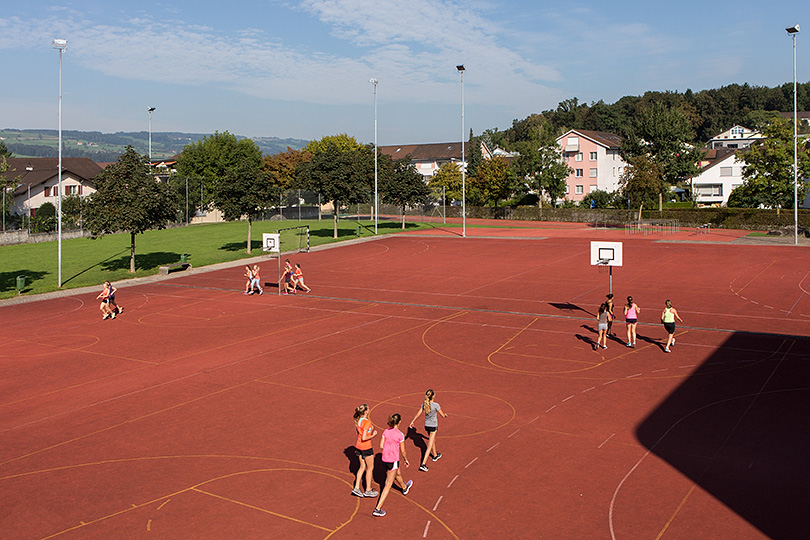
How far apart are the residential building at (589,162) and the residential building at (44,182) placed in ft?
224

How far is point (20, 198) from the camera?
274 ft

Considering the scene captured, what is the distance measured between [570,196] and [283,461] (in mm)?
97987

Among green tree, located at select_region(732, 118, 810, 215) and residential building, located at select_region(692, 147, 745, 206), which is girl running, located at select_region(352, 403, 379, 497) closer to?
green tree, located at select_region(732, 118, 810, 215)

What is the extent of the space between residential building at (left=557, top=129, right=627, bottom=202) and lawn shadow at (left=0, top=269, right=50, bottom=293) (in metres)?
77.4

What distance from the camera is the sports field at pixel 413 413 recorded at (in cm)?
1144

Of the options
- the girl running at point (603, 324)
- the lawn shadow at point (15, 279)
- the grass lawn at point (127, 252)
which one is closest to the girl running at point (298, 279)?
the grass lawn at point (127, 252)

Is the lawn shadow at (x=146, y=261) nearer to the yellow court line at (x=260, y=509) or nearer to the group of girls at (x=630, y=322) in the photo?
the group of girls at (x=630, y=322)

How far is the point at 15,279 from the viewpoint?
135 ft

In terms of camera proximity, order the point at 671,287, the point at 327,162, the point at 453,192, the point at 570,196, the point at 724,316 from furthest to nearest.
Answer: the point at 570,196 → the point at 453,192 → the point at 327,162 → the point at 671,287 → the point at 724,316

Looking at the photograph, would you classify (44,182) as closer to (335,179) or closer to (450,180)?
(335,179)

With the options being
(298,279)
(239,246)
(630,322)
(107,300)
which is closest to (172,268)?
(298,279)

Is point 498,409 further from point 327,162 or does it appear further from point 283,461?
point 327,162

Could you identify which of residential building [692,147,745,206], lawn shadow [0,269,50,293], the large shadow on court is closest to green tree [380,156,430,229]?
lawn shadow [0,269,50,293]

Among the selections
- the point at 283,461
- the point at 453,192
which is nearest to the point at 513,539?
the point at 283,461
